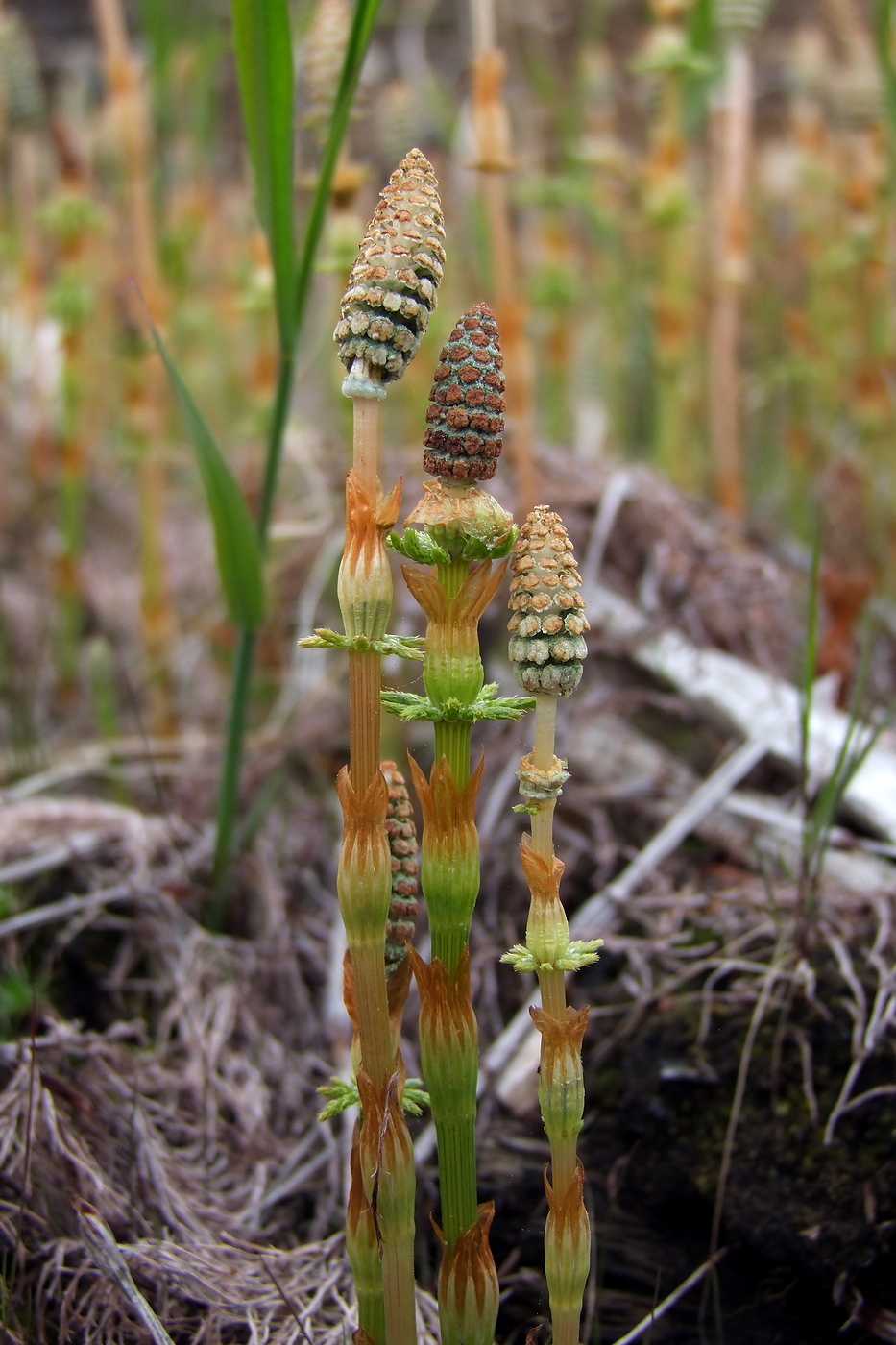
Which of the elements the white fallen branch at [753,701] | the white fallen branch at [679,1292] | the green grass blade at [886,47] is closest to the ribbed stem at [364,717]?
the white fallen branch at [679,1292]

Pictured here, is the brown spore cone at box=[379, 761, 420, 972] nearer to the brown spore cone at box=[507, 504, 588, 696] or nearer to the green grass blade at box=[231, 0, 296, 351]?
the brown spore cone at box=[507, 504, 588, 696]

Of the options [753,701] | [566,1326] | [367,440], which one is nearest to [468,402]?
[367,440]

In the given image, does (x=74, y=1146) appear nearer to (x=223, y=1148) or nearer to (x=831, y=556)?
(x=223, y=1148)

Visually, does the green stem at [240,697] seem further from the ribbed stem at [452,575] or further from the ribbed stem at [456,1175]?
the ribbed stem at [456,1175]

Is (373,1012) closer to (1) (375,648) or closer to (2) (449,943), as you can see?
(2) (449,943)

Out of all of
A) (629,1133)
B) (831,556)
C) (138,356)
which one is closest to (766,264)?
(831,556)

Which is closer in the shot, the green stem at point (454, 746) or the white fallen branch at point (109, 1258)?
the green stem at point (454, 746)
